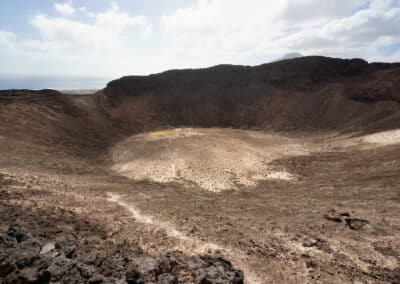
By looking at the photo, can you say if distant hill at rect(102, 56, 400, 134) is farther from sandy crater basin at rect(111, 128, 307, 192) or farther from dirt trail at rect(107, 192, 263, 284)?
dirt trail at rect(107, 192, 263, 284)

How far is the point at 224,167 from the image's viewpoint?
24.7 meters

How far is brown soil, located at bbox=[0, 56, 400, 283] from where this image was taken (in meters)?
11.6

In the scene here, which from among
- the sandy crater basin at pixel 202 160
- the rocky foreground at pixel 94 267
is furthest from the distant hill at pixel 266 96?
the rocky foreground at pixel 94 267

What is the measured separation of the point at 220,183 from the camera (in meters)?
22.4

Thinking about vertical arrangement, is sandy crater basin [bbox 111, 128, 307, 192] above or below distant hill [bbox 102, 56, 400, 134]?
below

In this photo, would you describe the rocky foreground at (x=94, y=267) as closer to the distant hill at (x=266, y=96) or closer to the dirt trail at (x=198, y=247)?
the dirt trail at (x=198, y=247)

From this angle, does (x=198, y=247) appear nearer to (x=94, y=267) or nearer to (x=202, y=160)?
(x=94, y=267)

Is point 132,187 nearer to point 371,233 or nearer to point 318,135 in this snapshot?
point 371,233

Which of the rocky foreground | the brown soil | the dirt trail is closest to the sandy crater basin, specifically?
the brown soil

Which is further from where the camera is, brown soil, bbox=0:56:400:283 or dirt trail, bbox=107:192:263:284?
brown soil, bbox=0:56:400:283

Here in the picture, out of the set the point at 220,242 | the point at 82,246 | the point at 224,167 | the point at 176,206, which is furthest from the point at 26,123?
the point at 220,242

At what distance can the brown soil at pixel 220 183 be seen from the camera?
1159cm

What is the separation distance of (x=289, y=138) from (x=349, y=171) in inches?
584

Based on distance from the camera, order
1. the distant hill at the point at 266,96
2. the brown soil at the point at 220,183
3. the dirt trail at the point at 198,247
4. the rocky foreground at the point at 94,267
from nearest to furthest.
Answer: the rocky foreground at the point at 94,267 < the dirt trail at the point at 198,247 < the brown soil at the point at 220,183 < the distant hill at the point at 266,96
